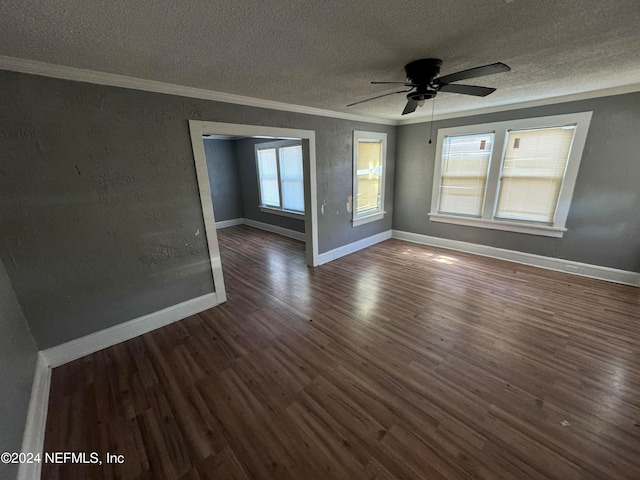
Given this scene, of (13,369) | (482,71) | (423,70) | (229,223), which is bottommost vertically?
(229,223)

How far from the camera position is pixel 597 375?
195cm

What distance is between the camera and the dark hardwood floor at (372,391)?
1.44 meters

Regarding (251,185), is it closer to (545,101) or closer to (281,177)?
(281,177)

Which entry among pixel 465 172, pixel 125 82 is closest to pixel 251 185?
pixel 125 82

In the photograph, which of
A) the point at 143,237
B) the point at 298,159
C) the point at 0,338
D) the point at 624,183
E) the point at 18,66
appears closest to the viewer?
the point at 0,338

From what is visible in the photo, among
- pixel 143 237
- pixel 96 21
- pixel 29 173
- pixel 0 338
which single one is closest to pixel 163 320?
pixel 143 237

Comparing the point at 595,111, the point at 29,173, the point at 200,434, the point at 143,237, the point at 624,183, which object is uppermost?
the point at 595,111

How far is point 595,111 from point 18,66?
5.74m

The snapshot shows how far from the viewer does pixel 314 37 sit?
1519mm

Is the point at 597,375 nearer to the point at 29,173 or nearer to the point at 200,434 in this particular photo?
the point at 200,434

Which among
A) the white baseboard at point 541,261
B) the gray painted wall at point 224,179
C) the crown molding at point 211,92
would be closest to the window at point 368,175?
the crown molding at point 211,92

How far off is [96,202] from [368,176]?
4069 mm

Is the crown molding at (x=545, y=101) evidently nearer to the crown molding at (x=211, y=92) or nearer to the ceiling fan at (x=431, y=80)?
the crown molding at (x=211, y=92)

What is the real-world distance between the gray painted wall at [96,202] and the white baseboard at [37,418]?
0.81ft
